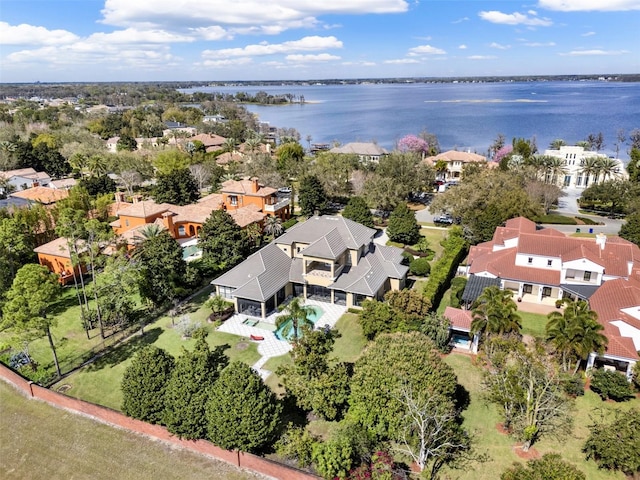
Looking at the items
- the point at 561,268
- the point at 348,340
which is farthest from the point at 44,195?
the point at 561,268

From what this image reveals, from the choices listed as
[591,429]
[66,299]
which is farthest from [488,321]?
[66,299]

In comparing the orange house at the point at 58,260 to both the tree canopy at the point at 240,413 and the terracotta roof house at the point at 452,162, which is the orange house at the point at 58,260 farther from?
the terracotta roof house at the point at 452,162

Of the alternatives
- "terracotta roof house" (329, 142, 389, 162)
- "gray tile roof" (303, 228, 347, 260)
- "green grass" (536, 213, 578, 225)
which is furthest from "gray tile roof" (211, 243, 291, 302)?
"terracotta roof house" (329, 142, 389, 162)

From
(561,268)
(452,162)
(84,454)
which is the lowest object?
(84,454)

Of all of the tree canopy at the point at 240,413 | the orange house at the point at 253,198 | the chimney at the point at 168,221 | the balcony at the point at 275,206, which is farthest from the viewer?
the orange house at the point at 253,198

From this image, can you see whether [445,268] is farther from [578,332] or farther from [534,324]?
[578,332]

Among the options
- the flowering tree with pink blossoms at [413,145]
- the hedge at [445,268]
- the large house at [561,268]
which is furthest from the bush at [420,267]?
the flowering tree with pink blossoms at [413,145]
